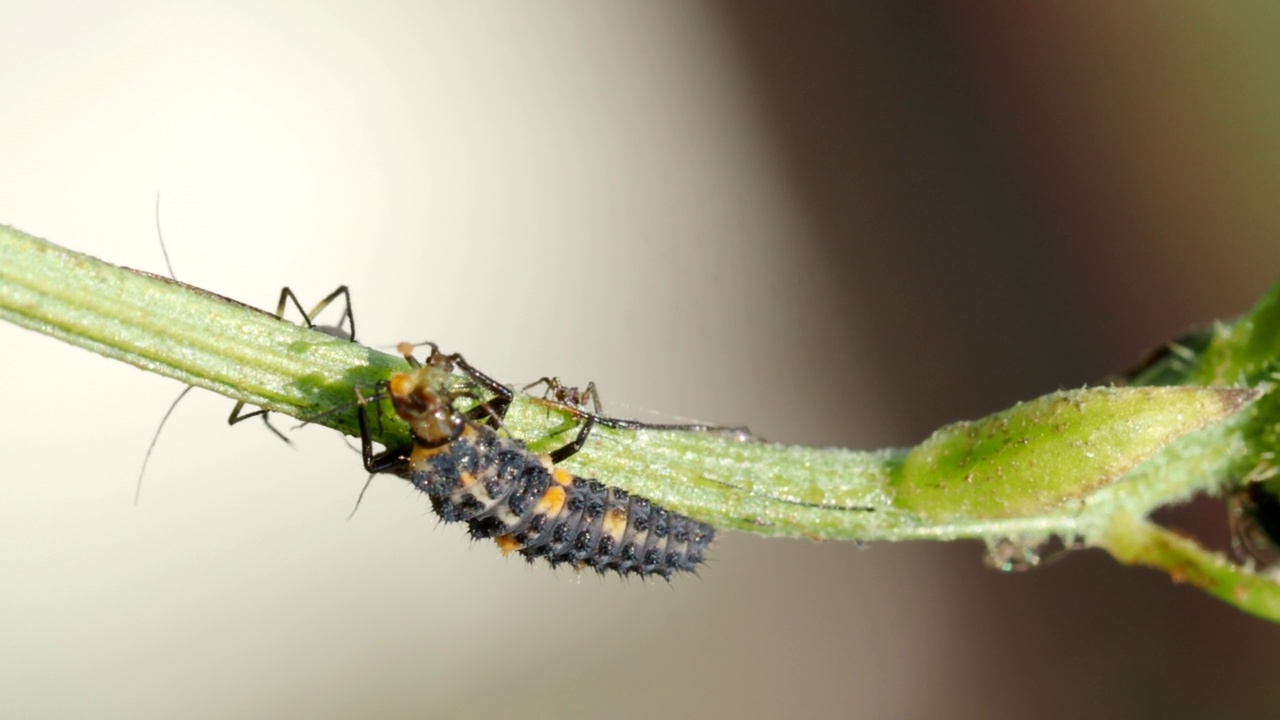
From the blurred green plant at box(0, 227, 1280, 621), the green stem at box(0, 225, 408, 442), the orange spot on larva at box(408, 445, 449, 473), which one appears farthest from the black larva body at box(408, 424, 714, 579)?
the green stem at box(0, 225, 408, 442)

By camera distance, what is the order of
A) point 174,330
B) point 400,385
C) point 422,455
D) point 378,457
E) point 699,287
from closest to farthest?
point 174,330 < point 400,385 < point 422,455 < point 378,457 < point 699,287

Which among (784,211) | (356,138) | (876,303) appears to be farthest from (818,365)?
(356,138)

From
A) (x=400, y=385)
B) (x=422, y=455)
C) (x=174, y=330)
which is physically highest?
(x=174, y=330)

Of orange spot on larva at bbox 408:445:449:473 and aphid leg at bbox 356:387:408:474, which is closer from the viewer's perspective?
aphid leg at bbox 356:387:408:474

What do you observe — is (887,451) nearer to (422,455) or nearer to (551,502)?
(551,502)

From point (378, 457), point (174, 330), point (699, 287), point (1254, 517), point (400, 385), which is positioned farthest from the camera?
point (699, 287)

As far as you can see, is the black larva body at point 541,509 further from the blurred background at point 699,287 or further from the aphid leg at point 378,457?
the blurred background at point 699,287

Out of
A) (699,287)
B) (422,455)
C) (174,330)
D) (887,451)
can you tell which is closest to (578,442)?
(422,455)

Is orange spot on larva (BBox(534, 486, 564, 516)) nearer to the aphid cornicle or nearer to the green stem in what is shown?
the aphid cornicle
